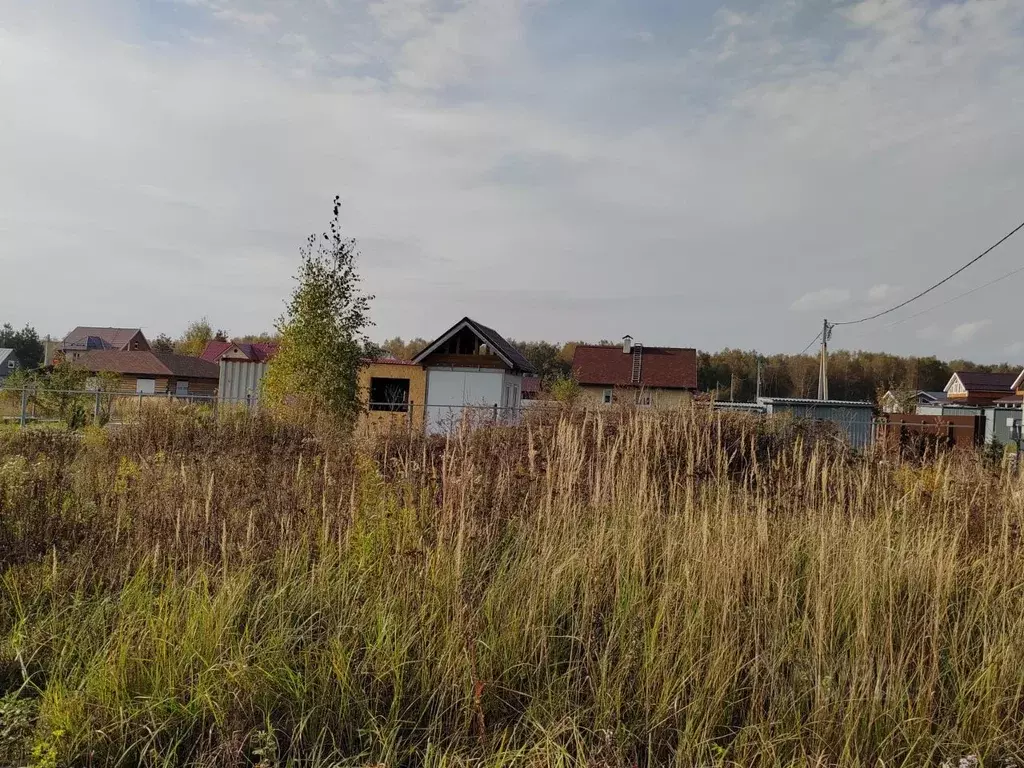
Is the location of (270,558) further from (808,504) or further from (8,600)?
(808,504)

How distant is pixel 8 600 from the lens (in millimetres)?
3461

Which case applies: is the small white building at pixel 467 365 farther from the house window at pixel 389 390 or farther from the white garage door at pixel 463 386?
the house window at pixel 389 390

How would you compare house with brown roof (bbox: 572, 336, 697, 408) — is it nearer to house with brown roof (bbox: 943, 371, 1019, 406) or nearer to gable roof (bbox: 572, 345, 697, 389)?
gable roof (bbox: 572, 345, 697, 389)

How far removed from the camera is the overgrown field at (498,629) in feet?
7.96

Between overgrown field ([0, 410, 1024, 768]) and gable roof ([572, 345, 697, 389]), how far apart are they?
1237 inches

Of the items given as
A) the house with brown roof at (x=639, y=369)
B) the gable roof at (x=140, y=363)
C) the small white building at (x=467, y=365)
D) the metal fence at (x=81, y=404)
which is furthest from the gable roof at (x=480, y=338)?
→ the gable roof at (x=140, y=363)

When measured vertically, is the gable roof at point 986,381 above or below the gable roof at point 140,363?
above

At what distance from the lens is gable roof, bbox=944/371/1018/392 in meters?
57.2

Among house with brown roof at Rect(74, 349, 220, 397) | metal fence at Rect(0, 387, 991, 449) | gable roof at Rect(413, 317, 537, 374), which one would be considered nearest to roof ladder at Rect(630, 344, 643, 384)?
gable roof at Rect(413, 317, 537, 374)

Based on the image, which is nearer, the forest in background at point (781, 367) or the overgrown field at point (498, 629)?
the overgrown field at point (498, 629)

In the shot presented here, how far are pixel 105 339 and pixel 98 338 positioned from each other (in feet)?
3.08

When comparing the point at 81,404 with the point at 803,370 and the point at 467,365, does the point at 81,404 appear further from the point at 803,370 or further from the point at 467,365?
the point at 803,370

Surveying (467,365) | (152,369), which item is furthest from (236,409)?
(152,369)

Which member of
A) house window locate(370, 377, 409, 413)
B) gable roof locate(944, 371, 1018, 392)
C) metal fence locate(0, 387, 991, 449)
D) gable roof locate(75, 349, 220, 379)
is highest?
gable roof locate(944, 371, 1018, 392)
